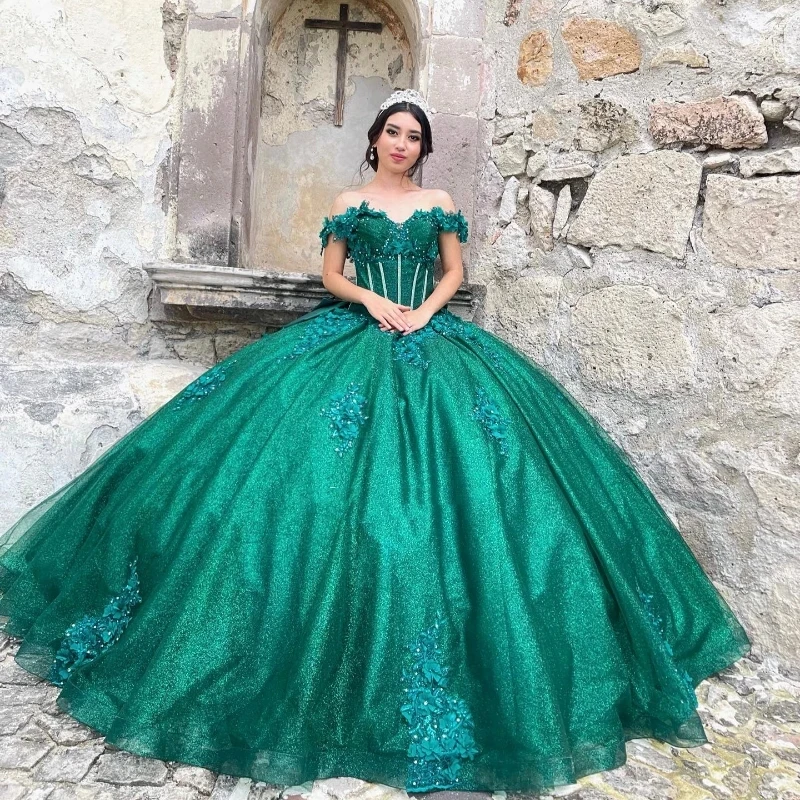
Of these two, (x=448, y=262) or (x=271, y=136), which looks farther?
(x=271, y=136)

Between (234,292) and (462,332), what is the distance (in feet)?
3.21

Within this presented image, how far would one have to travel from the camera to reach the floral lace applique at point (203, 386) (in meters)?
2.37

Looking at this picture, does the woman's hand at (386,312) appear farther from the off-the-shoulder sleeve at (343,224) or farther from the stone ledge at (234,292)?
the stone ledge at (234,292)

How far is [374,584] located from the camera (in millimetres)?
1648

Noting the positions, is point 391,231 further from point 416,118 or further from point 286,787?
point 286,787

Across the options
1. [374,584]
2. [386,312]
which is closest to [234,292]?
[386,312]

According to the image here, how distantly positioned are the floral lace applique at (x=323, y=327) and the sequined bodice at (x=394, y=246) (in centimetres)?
16

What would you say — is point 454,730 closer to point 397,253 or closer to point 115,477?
point 115,477

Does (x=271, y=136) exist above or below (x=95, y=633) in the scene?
above

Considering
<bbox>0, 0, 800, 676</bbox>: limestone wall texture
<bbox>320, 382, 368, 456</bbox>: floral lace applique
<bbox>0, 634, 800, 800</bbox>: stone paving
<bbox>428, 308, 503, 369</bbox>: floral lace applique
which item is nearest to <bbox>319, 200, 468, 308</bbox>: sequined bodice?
<bbox>428, 308, 503, 369</bbox>: floral lace applique

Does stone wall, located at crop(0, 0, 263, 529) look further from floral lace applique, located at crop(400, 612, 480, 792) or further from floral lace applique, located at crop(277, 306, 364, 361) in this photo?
floral lace applique, located at crop(400, 612, 480, 792)

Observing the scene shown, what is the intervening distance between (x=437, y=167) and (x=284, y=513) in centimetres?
182

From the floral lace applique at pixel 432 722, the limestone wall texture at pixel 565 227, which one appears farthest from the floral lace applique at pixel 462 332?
the floral lace applique at pixel 432 722

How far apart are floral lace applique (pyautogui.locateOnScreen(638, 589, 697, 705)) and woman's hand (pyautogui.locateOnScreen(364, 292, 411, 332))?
1093 millimetres
